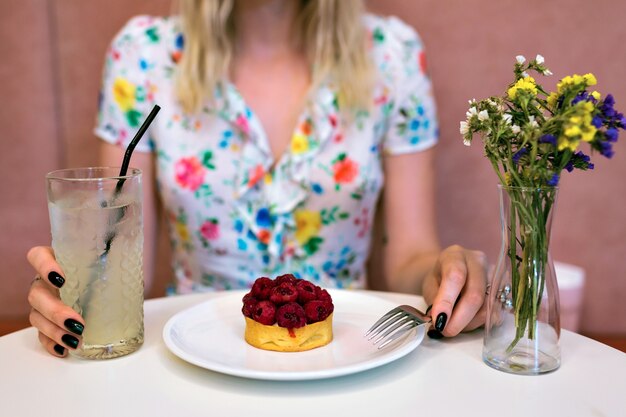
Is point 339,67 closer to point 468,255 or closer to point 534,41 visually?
point 534,41

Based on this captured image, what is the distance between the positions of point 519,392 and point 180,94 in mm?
1011

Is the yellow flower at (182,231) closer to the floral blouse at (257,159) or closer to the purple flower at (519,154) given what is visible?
the floral blouse at (257,159)

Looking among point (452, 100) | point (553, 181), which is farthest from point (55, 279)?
point (452, 100)

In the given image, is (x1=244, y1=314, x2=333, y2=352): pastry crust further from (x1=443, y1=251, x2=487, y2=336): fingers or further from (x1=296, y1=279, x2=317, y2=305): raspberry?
(x1=443, y1=251, x2=487, y2=336): fingers

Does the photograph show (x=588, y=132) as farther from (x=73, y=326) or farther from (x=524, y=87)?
(x=73, y=326)

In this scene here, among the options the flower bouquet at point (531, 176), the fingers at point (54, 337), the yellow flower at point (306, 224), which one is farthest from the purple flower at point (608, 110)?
the yellow flower at point (306, 224)

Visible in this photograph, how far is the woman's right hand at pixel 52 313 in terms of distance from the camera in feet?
2.80

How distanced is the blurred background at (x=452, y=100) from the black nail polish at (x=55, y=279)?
1.04m

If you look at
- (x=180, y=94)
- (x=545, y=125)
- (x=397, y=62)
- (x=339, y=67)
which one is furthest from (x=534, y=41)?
(x=545, y=125)

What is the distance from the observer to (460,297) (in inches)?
37.3

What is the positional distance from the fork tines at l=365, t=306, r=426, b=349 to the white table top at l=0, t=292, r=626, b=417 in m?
0.03

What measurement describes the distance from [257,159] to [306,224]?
0.18 m

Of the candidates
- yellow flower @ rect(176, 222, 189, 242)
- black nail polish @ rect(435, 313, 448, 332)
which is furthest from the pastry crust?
yellow flower @ rect(176, 222, 189, 242)

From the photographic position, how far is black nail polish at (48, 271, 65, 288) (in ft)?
2.84
